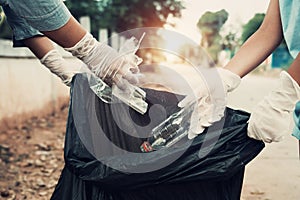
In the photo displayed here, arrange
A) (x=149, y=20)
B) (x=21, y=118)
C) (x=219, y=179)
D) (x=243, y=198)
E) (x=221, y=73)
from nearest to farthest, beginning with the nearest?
(x=219, y=179), (x=221, y=73), (x=243, y=198), (x=21, y=118), (x=149, y=20)

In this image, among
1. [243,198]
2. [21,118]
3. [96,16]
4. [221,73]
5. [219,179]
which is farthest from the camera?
[96,16]

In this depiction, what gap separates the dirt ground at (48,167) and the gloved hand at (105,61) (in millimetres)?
1397

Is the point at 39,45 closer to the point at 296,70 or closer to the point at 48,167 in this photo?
the point at 296,70

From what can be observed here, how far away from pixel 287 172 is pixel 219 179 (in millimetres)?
1851

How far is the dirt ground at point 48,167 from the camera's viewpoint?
7.94 ft

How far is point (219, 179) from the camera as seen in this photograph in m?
1.12

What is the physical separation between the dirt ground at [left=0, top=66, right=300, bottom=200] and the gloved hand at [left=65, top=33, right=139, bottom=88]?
4.58ft

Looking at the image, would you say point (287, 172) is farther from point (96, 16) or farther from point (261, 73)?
point (261, 73)

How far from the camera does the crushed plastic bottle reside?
1.17m

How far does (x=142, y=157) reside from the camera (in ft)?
3.69

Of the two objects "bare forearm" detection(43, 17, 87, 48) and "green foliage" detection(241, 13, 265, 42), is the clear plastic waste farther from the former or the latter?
"green foliage" detection(241, 13, 265, 42)

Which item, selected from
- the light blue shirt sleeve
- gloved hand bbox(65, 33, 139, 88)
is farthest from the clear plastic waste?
the light blue shirt sleeve

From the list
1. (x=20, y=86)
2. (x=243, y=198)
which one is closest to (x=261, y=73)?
(x=20, y=86)

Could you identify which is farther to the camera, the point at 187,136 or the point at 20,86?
the point at 20,86
